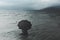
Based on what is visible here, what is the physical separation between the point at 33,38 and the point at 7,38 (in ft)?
11.6

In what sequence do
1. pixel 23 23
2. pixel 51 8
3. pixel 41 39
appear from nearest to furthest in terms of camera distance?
1. pixel 41 39
2. pixel 23 23
3. pixel 51 8

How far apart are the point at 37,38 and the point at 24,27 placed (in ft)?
8.36

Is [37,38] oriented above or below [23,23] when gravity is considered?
below

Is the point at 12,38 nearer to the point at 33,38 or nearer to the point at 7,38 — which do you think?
the point at 7,38

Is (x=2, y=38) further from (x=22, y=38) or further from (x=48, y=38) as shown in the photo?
(x=48, y=38)

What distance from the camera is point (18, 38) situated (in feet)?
68.4

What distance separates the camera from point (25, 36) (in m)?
21.8

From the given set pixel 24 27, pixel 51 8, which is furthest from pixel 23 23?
pixel 51 8

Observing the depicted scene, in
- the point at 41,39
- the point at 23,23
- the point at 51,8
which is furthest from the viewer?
the point at 51,8

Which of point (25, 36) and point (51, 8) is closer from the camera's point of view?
point (25, 36)

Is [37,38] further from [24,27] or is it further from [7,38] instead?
[7,38]

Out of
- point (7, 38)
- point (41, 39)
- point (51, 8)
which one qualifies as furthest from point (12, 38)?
point (51, 8)

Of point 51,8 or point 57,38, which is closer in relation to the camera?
point 57,38

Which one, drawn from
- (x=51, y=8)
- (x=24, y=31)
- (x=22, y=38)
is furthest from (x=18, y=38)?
(x=51, y=8)
